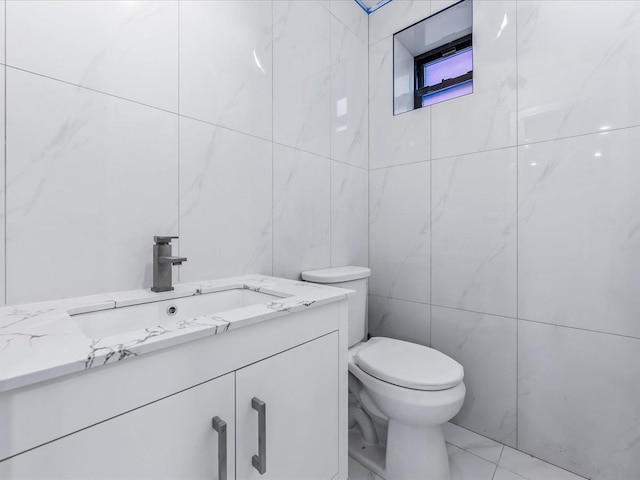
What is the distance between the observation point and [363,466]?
1.39m

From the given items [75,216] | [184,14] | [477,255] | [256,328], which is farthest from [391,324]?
[184,14]

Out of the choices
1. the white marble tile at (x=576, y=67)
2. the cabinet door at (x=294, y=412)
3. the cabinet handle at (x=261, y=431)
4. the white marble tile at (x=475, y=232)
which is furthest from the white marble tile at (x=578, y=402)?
the cabinet handle at (x=261, y=431)

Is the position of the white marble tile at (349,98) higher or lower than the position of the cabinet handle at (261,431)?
higher

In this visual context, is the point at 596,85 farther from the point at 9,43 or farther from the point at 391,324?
the point at 9,43

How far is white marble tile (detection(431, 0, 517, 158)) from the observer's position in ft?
4.83

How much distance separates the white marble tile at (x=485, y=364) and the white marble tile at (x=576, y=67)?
0.91 metres

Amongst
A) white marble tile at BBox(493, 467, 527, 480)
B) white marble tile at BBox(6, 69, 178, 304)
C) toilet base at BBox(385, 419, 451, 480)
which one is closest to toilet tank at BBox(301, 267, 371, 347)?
toilet base at BBox(385, 419, 451, 480)

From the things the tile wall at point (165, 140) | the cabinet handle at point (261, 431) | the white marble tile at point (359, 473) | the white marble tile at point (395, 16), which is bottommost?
the white marble tile at point (359, 473)

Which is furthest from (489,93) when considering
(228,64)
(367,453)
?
(367,453)

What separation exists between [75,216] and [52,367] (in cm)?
60

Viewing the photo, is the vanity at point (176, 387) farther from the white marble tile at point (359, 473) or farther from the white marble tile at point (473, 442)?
the white marble tile at point (473, 442)

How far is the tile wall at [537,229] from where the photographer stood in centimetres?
123

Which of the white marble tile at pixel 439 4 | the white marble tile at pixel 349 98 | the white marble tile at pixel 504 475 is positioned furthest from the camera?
the white marble tile at pixel 349 98

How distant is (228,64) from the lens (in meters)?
1.25
